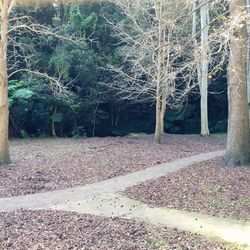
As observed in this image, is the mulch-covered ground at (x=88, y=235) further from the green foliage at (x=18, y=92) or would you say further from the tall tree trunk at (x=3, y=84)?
the green foliage at (x=18, y=92)

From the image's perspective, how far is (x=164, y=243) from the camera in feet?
16.4

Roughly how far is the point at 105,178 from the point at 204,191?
2620 mm

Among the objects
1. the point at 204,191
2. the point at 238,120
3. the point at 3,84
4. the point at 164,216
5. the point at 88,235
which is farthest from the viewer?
the point at 3,84

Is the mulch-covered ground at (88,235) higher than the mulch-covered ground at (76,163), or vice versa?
the mulch-covered ground at (76,163)

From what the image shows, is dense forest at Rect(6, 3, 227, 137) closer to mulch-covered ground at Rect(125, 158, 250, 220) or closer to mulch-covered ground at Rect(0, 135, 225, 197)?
mulch-covered ground at Rect(0, 135, 225, 197)

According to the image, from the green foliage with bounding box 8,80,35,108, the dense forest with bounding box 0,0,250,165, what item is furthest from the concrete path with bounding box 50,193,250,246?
the green foliage with bounding box 8,80,35,108

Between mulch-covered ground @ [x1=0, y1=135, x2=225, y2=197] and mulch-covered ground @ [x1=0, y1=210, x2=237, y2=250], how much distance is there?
2.42 meters

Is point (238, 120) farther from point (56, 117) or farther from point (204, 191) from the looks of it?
point (56, 117)

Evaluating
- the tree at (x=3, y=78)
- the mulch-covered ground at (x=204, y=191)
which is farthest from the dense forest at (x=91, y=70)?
the mulch-covered ground at (x=204, y=191)

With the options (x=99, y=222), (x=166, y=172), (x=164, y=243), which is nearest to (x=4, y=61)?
(x=166, y=172)

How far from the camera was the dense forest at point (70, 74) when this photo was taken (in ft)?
65.5

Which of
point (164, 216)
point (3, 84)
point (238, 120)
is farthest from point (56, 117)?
point (164, 216)

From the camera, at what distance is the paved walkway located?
19.0 ft

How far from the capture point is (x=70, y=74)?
2100 centimetres
